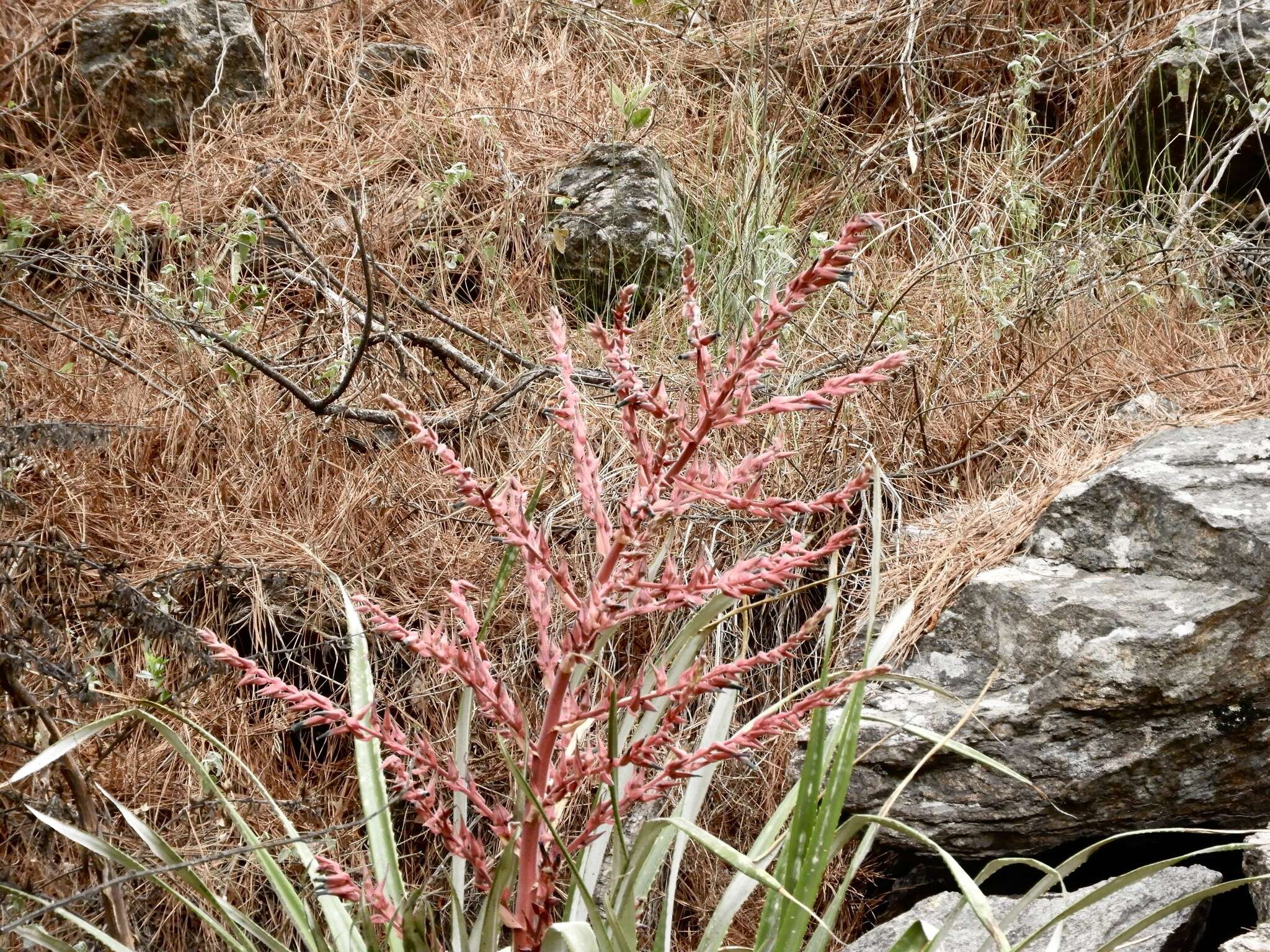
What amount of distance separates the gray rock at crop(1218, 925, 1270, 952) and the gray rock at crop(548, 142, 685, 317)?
2.47 meters

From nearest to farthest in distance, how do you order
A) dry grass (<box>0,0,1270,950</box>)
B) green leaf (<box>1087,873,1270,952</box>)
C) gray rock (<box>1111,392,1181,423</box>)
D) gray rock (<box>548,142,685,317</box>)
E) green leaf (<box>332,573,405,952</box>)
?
1. green leaf (<box>1087,873,1270,952</box>)
2. green leaf (<box>332,573,405,952</box>)
3. dry grass (<box>0,0,1270,950</box>)
4. gray rock (<box>1111,392,1181,423</box>)
5. gray rock (<box>548,142,685,317</box>)

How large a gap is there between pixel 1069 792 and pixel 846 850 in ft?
1.74

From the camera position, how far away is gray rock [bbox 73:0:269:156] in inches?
166

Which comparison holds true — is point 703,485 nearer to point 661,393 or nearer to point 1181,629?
point 661,393

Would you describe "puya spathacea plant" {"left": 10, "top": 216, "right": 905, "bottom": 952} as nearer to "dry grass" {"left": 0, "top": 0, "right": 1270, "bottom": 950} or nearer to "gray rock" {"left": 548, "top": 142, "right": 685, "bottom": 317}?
"dry grass" {"left": 0, "top": 0, "right": 1270, "bottom": 950}

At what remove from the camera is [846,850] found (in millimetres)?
2527

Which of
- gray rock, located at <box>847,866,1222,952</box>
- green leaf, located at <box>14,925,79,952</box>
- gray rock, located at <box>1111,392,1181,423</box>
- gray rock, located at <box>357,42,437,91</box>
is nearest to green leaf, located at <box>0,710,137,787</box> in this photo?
green leaf, located at <box>14,925,79,952</box>

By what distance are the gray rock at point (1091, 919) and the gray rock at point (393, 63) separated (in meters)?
3.48

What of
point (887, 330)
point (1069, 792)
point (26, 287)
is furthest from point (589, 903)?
point (26, 287)

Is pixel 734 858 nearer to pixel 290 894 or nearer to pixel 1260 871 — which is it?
pixel 290 894

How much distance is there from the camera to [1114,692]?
7.12 ft

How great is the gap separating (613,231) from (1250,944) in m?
2.66

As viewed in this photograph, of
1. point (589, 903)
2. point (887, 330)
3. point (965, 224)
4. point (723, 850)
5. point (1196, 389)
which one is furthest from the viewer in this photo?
point (965, 224)

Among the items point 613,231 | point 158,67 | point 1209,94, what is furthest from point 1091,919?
point 158,67
